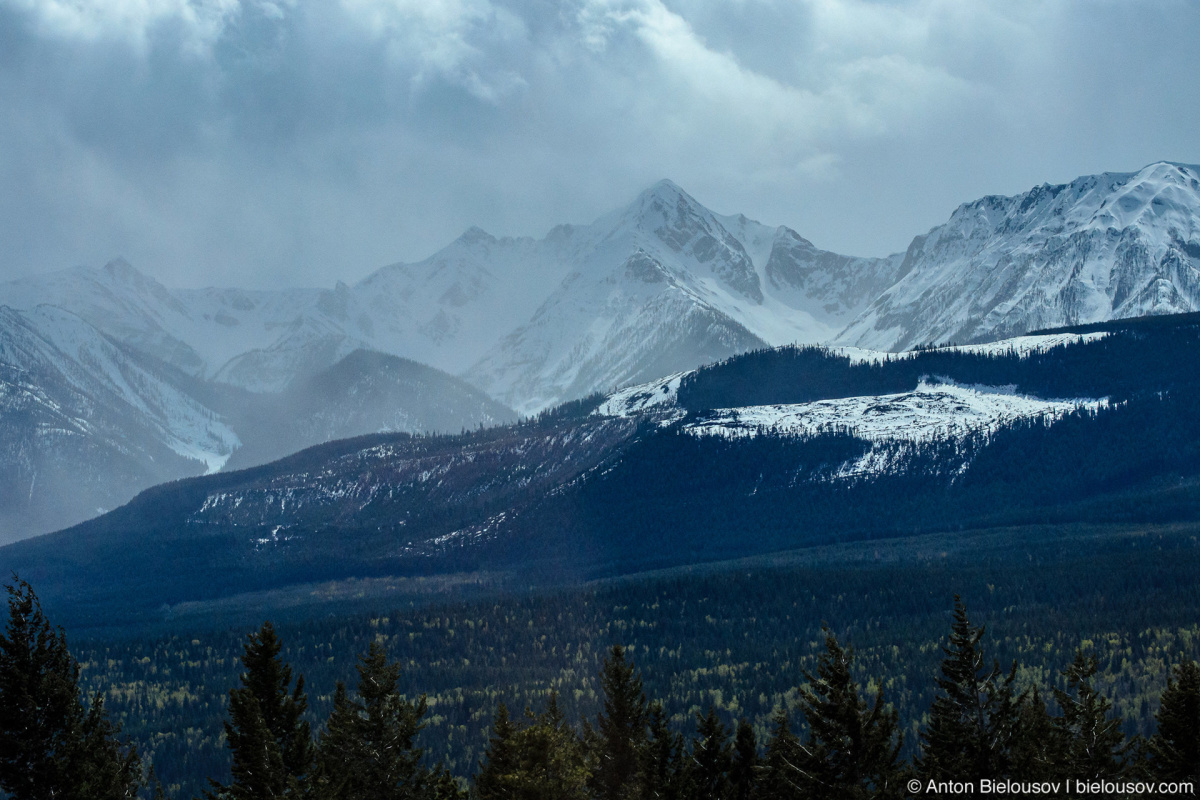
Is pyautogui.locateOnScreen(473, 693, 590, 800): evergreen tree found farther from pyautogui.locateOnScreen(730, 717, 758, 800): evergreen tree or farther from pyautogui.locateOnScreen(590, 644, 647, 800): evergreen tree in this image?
pyautogui.locateOnScreen(730, 717, 758, 800): evergreen tree

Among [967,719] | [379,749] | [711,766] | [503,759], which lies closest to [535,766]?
[503,759]

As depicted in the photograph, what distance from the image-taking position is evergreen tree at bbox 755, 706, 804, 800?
55.8m

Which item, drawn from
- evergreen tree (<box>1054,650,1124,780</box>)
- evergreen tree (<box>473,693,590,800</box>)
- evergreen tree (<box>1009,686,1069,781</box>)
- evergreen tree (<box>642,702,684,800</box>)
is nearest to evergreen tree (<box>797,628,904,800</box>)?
evergreen tree (<box>1009,686,1069,781</box>)

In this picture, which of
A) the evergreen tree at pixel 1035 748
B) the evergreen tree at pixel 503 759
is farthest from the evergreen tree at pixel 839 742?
the evergreen tree at pixel 503 759

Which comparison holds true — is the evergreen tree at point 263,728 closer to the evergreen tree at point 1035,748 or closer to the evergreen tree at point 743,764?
the evergreen tree at point 743,764

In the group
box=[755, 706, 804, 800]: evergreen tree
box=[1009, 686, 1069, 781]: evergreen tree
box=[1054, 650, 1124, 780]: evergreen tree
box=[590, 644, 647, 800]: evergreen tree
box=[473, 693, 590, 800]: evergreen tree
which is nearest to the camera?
box=[755, 706, 804, 800]: evergreen tree

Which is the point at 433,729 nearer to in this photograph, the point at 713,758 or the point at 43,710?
the point at 713,758

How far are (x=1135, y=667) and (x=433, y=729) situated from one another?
98.6 metres

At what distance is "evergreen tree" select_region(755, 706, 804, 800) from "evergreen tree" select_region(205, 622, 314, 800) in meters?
24.4

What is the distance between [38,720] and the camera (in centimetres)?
5459

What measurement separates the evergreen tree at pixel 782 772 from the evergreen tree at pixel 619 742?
987cm

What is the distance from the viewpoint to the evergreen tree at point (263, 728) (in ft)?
196

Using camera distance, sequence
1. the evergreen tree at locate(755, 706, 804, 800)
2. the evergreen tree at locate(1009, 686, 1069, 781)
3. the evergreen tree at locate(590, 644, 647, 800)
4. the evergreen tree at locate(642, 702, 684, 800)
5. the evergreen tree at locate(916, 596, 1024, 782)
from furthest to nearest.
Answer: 1. the evergreen tree at locate(590, 644, 647, 800)
2. the evergreen tree at locate(642, 702, 684, 800)
3. the evergreen tree at locate(916, 596, 1024, 782)
4. the evergreen tree at locate(1009, 686, 1069, 781)
5. the evergreen tree at locate(755, 706, 804, 800)

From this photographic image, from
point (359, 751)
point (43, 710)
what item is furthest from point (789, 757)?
point (43, 710)
